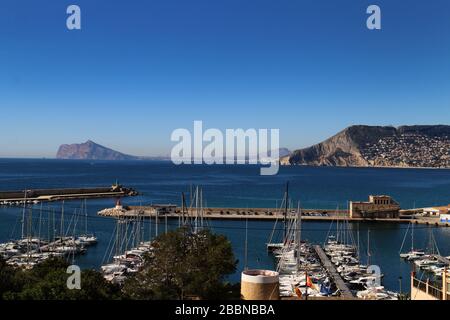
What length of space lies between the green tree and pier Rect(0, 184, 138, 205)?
1728 inches

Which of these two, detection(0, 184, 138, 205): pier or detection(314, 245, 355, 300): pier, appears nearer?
detection(314, 245, 355, 300): pier

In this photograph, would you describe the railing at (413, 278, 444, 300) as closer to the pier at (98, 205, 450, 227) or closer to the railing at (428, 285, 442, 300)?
the railing at (428, 285, 442, 300)

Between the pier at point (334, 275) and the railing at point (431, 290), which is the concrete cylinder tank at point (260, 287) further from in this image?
the pier at point (334, 275)

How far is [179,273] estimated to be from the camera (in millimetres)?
11797

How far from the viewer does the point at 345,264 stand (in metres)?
26.0

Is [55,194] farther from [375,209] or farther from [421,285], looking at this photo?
[421,285]

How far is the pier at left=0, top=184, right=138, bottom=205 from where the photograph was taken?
57000mm

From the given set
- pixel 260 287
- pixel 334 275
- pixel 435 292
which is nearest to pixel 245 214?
pixel 334 275

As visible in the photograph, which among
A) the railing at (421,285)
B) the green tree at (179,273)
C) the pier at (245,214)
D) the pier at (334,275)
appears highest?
the green tree at (179,273)

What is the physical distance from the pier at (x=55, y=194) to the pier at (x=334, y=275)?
35440mm

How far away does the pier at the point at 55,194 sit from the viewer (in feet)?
187

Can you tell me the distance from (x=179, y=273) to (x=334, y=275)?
1406cm

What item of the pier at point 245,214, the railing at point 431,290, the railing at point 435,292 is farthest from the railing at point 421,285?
the pier at point 245,214

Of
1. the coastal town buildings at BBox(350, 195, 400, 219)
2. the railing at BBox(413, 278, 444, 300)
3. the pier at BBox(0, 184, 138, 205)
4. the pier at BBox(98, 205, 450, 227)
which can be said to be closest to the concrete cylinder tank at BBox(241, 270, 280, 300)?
the railing at BBox(413, 278, 444, 300)
